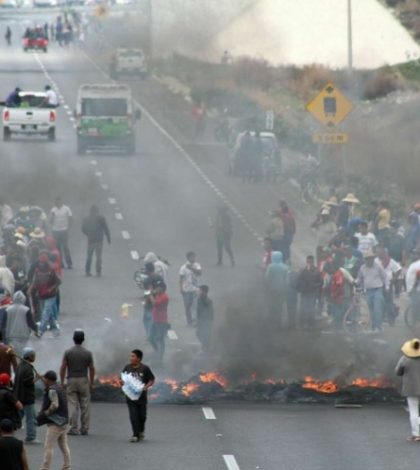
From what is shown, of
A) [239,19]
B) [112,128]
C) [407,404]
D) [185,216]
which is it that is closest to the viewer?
[407,404]

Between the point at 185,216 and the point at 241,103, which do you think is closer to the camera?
the point at 185,216

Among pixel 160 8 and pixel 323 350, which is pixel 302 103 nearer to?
pixel 160 8

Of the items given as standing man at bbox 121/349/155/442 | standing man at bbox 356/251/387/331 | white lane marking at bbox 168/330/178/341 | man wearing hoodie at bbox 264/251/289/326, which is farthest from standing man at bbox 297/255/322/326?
standing man at bbox 121/349/155/442

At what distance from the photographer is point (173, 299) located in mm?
35094

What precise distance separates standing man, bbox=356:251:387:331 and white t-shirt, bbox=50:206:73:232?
835 centimetres

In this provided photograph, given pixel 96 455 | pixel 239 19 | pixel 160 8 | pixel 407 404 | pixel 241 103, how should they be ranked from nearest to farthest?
pixel 96 455 → pixel 407 404 → pixel 241 103 → pixel 239 19 → pixel 160 8

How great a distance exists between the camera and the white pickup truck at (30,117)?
192ft

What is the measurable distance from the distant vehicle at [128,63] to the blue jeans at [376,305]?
55.4 metres

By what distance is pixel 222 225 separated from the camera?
3872 cm

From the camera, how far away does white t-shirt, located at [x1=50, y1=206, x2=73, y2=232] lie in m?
37.4

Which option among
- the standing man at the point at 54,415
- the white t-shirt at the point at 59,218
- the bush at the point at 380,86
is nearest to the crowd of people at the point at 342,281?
the white t-shirt at the point at 59,218

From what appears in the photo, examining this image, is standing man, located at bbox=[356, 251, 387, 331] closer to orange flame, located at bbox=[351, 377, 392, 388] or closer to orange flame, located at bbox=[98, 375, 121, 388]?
orange flame, located at bbox=[351, 377, 392, 388]

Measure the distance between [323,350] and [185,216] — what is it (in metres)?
19.5

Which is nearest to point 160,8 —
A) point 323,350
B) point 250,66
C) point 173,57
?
point 173,57
